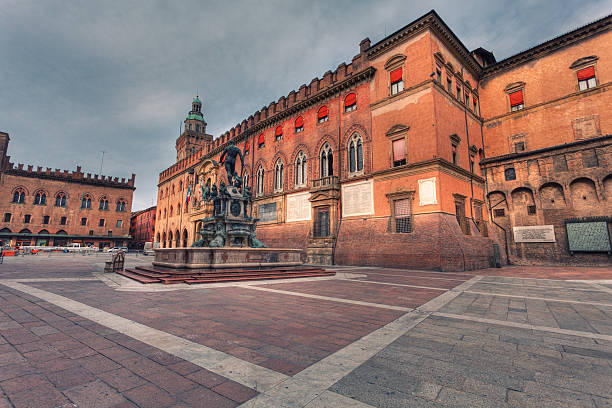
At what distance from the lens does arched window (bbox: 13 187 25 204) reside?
44.0m

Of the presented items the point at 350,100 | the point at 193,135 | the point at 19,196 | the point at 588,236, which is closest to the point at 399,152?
the point at 350,100

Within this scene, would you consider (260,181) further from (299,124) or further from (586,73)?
(586,73)

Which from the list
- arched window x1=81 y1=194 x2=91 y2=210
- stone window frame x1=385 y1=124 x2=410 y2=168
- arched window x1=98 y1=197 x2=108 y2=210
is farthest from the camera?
arched window x1=98 y1=197 x2=108 y2=210

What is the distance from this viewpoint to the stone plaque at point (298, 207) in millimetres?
22594

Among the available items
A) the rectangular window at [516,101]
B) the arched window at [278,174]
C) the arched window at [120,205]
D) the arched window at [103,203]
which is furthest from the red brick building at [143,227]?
the rectangular window at [516,101]

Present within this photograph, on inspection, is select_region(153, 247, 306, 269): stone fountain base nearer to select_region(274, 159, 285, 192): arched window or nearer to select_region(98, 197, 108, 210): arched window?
select_region(274, 159, 285, 192): arched window

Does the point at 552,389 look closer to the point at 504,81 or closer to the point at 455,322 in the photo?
the point at 455,322

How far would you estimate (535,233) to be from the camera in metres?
19.0

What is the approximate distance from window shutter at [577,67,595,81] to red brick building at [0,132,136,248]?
209 feet

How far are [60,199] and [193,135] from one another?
1006 inches

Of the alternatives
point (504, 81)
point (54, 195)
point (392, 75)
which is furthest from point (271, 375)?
point (54, 195)

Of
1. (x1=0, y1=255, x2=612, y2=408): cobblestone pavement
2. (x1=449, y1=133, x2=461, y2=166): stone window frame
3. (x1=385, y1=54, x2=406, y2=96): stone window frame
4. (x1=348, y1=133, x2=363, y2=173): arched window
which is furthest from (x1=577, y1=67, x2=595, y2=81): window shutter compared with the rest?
(x1=0, y1=255, x2=612, y2=408): cobblestone pavement

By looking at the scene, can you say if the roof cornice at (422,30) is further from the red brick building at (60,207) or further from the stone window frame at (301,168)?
the red brick building at (60,207)

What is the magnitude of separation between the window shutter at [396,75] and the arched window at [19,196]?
57.5 meters
